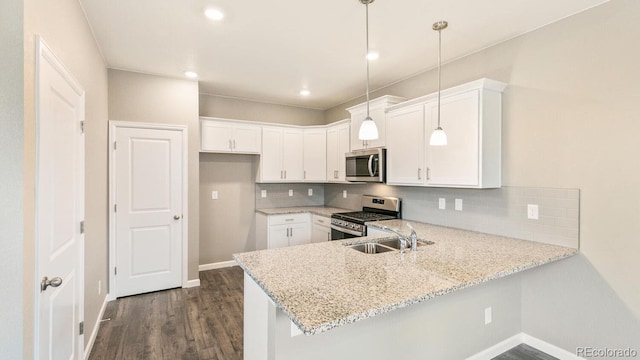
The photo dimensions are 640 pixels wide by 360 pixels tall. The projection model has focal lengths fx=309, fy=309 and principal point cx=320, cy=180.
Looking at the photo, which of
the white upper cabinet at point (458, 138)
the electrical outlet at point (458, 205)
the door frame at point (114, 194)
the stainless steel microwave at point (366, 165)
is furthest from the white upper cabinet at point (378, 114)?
the door frame at point (114, 194)

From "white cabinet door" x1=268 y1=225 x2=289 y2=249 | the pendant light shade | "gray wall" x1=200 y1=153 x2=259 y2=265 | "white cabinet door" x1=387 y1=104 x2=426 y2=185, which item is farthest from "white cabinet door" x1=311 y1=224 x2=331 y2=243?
the pendant light shade

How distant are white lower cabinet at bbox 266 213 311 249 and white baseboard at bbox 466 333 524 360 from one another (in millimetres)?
2780

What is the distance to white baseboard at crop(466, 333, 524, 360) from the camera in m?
2.36

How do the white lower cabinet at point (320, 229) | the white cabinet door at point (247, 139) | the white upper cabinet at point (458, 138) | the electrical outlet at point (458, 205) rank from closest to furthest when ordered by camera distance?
the white upper cabinet at point (458, 138), the electrical outlet at point (458, 205), the white lower cabinet at point (320, 229), the white cabinet door at point (247, 139)

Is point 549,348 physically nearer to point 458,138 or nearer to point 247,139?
point 458,138

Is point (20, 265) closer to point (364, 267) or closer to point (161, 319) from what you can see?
point (364, 267)

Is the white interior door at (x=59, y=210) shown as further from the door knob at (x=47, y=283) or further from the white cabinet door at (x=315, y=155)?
the white cabinet door at (x=315, y=155)

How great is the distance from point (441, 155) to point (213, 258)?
142 inches

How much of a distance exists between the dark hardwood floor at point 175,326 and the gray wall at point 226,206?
0.81 m

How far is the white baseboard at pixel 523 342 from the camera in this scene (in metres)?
2.38

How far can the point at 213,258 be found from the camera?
4719mm

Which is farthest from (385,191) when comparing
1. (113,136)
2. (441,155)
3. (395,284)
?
(113,136)

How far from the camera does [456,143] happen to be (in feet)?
9.29

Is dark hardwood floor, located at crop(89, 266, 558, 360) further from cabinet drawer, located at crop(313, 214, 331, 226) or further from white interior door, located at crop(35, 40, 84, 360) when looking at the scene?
cabinet drawer, located at crop(313, 214, 331, 226)
